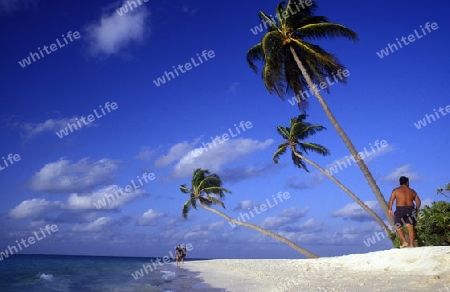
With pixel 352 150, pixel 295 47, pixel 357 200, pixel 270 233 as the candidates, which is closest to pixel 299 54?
pixel 295 47

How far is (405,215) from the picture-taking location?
407 inches

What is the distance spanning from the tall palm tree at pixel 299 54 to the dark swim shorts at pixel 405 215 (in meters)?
5.95

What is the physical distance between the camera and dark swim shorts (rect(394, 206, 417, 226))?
10297mm

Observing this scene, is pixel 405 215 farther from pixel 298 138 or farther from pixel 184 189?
pixel 184 189

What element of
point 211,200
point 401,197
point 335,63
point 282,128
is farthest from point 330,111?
point 211,200

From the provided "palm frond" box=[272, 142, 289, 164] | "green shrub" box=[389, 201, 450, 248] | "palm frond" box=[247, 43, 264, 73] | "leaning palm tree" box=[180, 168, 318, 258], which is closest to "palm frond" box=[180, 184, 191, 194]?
"leaning palm tree" box=[180, 168, 318, 258]

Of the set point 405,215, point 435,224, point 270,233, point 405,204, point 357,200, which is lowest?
point 435,224

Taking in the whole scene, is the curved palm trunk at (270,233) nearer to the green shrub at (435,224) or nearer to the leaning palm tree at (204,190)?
the leaning palm tree at (204,190)

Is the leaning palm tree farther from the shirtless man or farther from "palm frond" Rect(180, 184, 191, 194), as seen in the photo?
the shirtless man

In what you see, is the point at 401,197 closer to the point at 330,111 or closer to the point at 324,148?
the point at 330,111

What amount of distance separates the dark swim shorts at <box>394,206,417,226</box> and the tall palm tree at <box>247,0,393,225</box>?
595 cm

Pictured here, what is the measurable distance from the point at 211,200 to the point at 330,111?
A: 19.1m

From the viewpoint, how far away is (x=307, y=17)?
17.8 metres

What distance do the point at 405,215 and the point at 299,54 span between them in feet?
36.5
